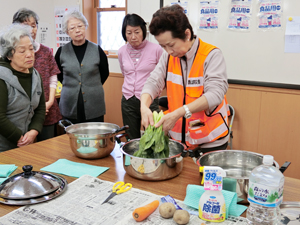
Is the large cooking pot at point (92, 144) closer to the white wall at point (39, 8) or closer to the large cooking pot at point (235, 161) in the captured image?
the large cooking pot at point (235, 161)

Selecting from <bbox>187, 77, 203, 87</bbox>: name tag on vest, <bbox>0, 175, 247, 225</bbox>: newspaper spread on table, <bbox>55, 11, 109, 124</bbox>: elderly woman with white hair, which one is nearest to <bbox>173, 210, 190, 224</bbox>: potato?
<bbox>0, 175, 247, 225</bbox>: newspaper spread on table

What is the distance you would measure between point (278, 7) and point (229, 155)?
201cm

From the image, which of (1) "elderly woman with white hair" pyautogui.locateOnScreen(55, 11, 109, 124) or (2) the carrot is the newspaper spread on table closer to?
(2) the carrot

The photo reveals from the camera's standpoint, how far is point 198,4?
3418 millimetres

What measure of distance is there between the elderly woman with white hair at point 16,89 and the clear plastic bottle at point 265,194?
1.65m

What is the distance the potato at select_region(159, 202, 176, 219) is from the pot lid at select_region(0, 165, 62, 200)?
19.1 inches

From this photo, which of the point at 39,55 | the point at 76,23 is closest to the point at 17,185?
the point at 39,55

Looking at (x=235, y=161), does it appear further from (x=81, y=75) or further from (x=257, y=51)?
(x=81, y=75)

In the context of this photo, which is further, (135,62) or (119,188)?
(135,62)

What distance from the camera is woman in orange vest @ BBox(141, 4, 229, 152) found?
1703 mm

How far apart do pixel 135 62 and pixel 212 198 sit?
2.36 meters

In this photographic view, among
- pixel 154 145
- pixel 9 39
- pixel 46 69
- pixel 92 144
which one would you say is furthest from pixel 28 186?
pixel 46 69

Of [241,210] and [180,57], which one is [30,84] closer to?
[180,57]

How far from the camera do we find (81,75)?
3141mm
